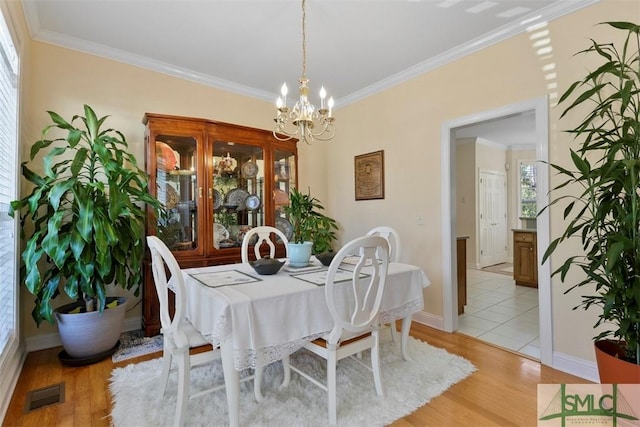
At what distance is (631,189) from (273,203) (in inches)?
116

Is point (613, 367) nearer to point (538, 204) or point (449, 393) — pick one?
point (449, 393)

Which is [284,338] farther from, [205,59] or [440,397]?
[205,59]

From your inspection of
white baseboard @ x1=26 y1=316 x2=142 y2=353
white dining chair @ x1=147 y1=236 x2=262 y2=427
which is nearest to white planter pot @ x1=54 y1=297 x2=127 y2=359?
white baseboard @ x1=26 y1=316 x2=142 y2=353

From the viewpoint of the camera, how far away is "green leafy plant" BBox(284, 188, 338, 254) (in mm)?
3771

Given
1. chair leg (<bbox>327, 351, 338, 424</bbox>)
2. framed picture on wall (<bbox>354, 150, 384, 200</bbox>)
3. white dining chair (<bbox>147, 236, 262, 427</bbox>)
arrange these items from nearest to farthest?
white dining chair (<bbox>147, 236, 262, 427</bbox>)
chair leg (<bbox>327, 351, 338, 424</bbox>)
framed picture on wall (<bbox>354, 150, 384, 200</bbox>)

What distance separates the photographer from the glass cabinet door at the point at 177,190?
2981 mm

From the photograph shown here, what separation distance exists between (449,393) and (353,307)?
87 cm

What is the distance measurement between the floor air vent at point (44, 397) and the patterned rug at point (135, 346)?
1.32 ft

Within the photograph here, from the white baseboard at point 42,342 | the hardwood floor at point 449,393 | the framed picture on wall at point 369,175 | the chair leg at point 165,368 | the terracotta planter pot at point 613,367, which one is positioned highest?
the framed picture on wall at point 369,175

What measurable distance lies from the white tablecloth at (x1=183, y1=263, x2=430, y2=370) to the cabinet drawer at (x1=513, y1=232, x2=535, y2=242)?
14.2 ft

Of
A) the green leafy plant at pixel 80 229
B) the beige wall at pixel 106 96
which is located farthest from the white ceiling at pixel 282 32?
the green leafy plant at pixel 80 229

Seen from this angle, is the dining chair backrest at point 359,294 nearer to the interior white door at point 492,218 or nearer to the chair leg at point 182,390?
the chair leg at point 182,390

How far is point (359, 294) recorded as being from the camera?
5.93 feet

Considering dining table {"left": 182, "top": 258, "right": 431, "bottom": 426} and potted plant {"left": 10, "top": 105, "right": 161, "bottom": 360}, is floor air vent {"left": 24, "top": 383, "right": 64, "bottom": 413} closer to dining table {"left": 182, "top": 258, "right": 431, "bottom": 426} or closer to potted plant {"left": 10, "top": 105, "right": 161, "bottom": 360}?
potted plant {"left": 10, "top": 105, "right": 161, "bottom": 360}
